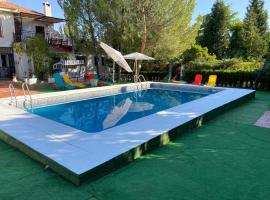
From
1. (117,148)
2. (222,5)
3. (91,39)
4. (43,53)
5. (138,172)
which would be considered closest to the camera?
(138,172)

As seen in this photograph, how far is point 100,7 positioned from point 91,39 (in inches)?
114

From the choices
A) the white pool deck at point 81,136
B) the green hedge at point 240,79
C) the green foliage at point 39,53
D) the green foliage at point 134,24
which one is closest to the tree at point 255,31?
the green foliage at point 134,24

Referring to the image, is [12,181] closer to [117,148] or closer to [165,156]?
[117,148]

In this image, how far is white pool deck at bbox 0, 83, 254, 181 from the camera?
4141 millimetres

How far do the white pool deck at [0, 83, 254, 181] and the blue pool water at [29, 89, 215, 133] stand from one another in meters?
1.80

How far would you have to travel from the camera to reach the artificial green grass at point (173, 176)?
11.5 ft

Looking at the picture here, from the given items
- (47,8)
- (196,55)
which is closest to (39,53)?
(47,8)

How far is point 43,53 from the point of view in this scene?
1669 cm

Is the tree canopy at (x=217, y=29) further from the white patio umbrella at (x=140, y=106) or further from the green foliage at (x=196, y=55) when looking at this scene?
the white patio umbrella at (x=140, y=106)

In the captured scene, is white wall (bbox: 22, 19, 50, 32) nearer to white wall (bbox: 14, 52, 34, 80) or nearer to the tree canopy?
white wall (bbox: 14, 52, 34, 80)

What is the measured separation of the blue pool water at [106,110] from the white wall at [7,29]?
12089 mm

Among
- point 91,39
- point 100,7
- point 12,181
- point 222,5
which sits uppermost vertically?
point 222,5

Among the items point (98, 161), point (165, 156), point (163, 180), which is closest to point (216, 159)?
point (165, 156)

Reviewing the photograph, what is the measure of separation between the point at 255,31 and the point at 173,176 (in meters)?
36.1
